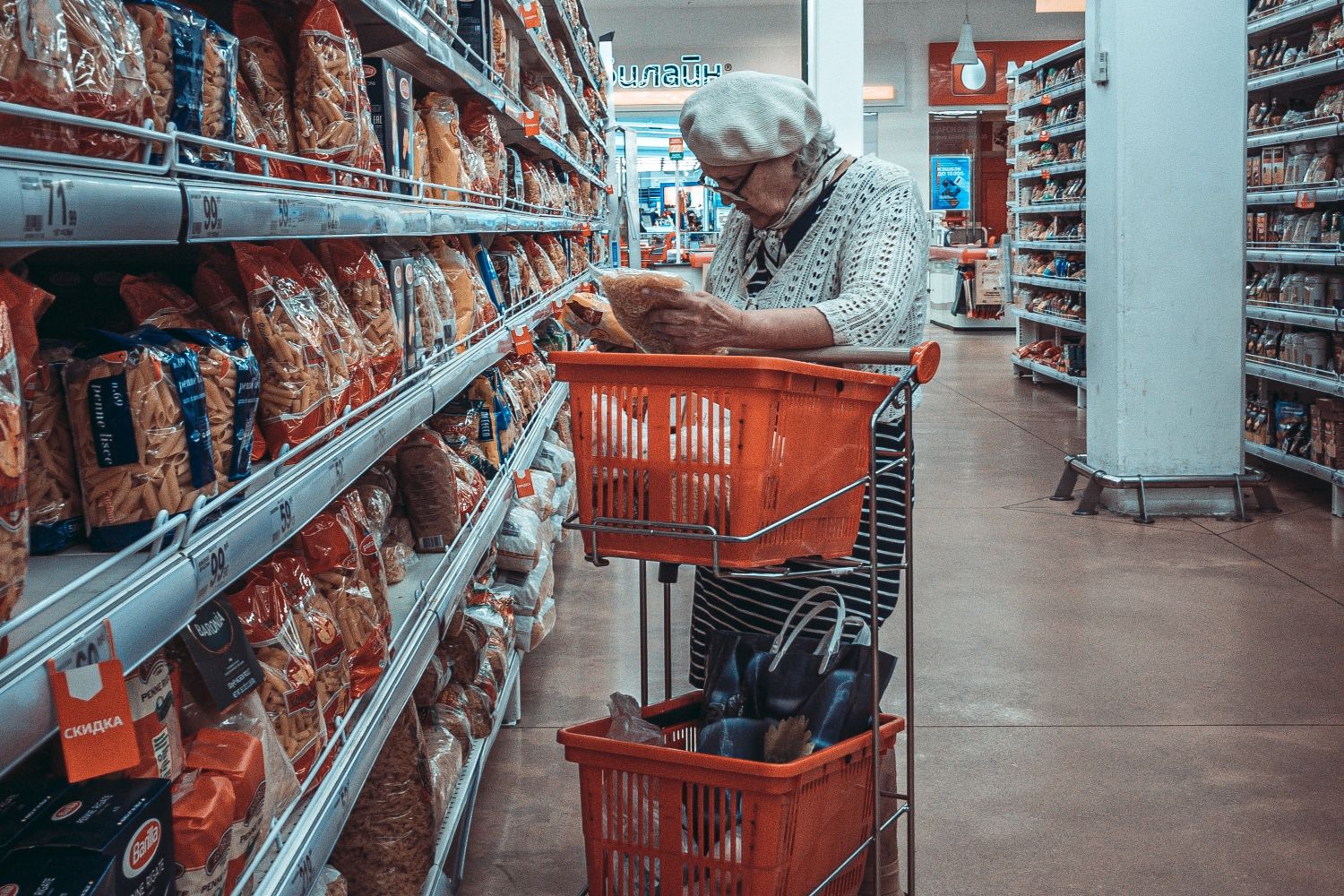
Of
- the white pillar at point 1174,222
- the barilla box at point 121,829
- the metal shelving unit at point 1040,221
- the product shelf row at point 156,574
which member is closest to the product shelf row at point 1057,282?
the metal shelving unit at point 1040,221

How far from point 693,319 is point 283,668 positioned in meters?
0.70

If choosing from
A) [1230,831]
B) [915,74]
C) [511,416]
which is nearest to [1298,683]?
[1230,831]

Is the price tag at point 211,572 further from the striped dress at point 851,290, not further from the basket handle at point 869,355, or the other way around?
the striped dress at point 851,290

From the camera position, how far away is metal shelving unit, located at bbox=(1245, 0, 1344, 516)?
5668 mm

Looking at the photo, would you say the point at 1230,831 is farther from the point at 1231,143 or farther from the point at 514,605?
the point at 1231,143

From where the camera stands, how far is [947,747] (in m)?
3.18

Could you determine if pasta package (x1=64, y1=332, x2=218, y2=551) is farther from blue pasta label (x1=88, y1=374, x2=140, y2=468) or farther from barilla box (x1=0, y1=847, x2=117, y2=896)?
barilla box (x1=0, y1=847, x2=117, y2=896)

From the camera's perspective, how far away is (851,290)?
77.9 inches

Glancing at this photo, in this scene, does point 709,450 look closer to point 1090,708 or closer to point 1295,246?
point 1090,708

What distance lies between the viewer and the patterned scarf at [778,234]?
209 centimetres

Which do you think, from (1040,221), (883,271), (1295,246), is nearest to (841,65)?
(1295,246)

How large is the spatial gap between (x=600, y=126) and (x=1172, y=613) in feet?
19.2

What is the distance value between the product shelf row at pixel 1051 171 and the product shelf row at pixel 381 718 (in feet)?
24.9

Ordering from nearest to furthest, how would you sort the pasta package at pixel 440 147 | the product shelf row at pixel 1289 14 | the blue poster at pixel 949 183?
the pasta package at pixel 440 147, the product shelf row at pixel 1289 14, the blue poster at pixel 949 183
